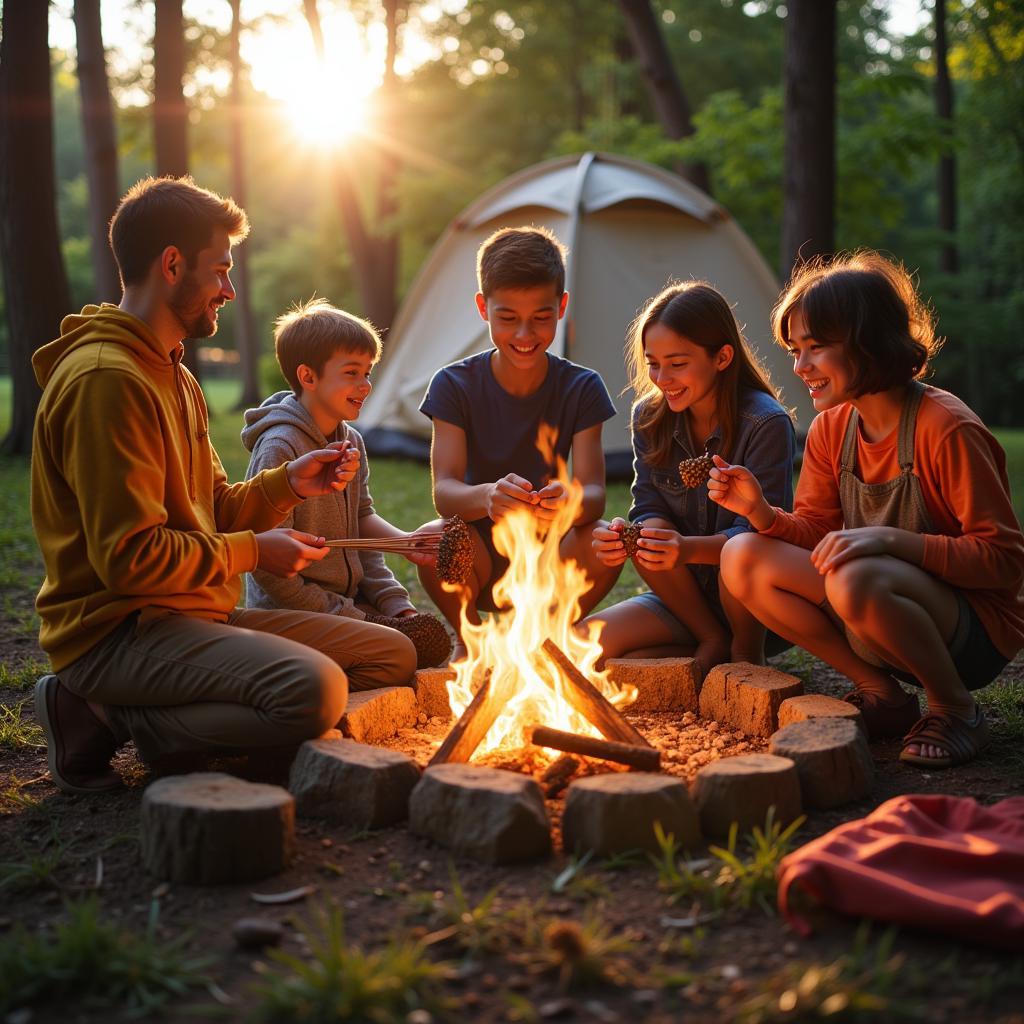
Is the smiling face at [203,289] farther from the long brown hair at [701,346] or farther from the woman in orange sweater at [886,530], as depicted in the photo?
the woman in orange sweater at [886,530]

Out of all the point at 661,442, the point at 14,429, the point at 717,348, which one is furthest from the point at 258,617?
the point at 14,429

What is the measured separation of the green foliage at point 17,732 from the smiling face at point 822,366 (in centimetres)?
268

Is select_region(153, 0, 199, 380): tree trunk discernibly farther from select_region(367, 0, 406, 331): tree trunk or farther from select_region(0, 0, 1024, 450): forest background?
select_region(367, 0, 406, 331): tree trunk

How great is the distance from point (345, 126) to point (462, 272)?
418 inches

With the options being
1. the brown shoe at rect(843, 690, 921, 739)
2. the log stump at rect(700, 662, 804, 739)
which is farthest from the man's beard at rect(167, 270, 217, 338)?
the brown shoe at rect(843, 690, 921, 739)

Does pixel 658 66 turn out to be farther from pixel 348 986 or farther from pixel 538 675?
pixel 348 986

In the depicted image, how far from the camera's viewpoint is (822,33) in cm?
884

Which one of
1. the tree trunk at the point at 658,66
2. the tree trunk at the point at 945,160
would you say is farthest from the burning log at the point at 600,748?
the tree trunk at the point at 945,160

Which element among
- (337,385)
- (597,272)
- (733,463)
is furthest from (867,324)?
(597,272)

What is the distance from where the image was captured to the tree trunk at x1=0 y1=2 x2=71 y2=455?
969cm

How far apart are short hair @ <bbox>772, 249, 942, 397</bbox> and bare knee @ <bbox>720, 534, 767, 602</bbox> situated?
56 centimetres

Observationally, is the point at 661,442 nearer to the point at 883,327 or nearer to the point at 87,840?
the point at 883,327

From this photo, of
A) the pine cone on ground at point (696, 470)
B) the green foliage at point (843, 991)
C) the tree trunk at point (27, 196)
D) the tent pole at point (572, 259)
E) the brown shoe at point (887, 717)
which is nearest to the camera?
the green foliage at point (843, 991)

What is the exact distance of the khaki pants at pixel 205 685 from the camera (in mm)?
2779
